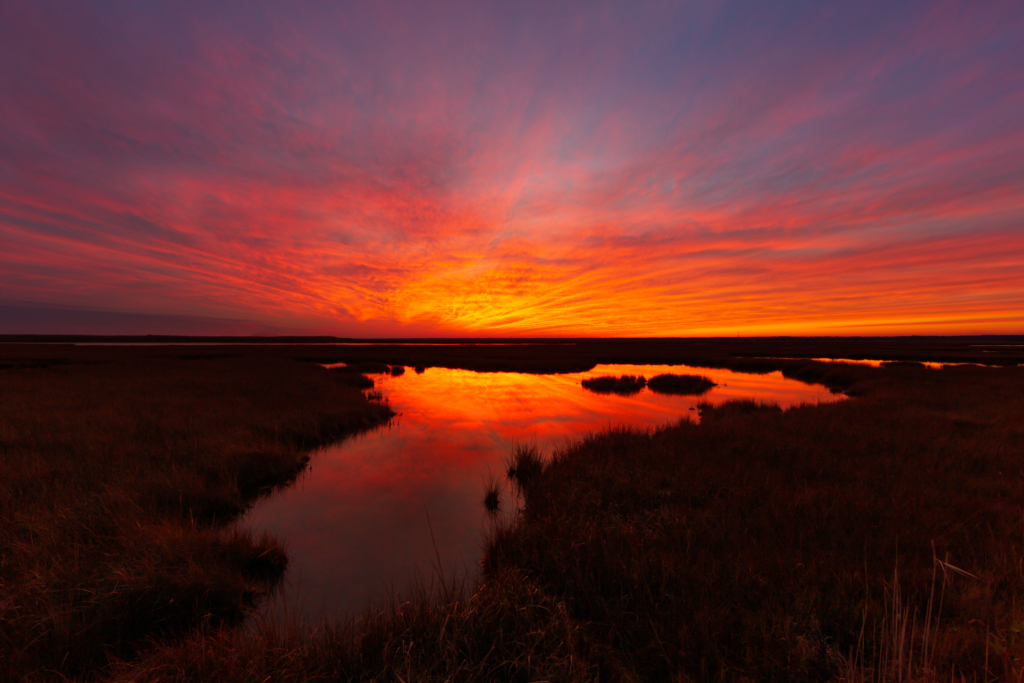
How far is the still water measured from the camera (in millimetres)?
6699

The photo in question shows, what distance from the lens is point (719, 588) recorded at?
16.5 ft

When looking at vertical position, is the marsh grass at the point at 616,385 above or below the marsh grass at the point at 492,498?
above

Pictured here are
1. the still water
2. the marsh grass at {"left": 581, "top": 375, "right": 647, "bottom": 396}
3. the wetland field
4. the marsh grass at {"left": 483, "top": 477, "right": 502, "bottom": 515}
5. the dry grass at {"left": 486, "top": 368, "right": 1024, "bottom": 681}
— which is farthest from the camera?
the marsh grass at {"left": 581, "top": 375, "right": 647, "bottom": 396}

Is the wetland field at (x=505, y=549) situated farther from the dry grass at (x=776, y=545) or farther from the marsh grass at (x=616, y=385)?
the marsh grass at (x=616, y=385)

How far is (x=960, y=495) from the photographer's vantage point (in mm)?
7535

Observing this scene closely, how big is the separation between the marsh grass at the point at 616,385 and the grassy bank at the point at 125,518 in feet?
61.6

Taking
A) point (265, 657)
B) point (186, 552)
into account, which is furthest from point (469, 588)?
point (186, 552)

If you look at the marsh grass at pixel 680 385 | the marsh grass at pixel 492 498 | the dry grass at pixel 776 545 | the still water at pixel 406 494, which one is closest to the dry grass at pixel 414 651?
the dry grass at pixel 776 545

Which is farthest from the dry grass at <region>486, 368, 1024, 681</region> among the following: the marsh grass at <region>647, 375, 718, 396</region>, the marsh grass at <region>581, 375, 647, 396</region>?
the marsh grass at <region>581, 375, 647, 396</region>

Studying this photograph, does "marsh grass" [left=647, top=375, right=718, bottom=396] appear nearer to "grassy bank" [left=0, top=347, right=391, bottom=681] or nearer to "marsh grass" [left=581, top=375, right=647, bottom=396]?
"marsh grass" [left=581, top=375, right=647, bottom=396]

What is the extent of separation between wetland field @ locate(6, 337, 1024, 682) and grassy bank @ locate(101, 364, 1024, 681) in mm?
Result: 39

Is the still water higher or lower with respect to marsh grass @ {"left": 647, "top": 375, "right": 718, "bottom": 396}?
lower

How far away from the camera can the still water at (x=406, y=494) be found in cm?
670

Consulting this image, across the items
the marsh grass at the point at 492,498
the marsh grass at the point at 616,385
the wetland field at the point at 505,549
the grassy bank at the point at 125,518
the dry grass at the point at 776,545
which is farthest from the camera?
the marsh grass at the point at 616,385
